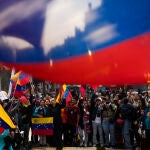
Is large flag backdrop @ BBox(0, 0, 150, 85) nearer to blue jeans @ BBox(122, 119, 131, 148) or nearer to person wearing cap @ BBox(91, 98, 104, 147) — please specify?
blue jeans @ BBox(122, 119, 131, 148)

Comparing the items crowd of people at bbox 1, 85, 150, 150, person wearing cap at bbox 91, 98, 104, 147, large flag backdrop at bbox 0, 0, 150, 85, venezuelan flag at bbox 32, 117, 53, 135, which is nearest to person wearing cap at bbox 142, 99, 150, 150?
crowd of people at bbox 1, 85, 150, 150

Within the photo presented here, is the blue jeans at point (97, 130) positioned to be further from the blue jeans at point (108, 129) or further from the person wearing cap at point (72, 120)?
the person wearing cap at point (72, 120)

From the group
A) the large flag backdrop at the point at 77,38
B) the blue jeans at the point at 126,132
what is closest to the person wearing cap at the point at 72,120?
the blue jeans at the point at 126,132

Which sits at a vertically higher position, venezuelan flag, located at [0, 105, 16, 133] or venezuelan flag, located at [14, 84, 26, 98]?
venezuelan flag, located at [14, 84, 26, 98]

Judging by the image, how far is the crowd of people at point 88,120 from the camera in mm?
14188

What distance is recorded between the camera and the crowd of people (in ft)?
46.5

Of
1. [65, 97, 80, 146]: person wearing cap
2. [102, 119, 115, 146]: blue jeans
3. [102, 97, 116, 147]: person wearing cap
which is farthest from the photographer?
[65, 97, 80, 146]: person wearing cap

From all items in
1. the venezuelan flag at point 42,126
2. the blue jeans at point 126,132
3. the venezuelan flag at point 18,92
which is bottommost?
the blue jeans at point 126,132

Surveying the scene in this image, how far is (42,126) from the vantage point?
15.7 meters

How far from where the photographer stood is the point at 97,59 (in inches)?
153

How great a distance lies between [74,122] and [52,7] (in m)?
12.0

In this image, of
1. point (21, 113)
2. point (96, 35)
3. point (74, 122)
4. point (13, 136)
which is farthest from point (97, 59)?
point (74, 122)

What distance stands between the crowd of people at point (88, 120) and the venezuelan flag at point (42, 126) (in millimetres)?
152

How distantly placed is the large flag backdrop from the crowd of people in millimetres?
9490
